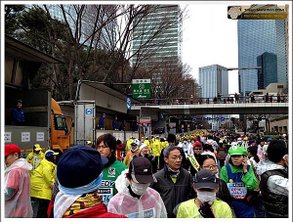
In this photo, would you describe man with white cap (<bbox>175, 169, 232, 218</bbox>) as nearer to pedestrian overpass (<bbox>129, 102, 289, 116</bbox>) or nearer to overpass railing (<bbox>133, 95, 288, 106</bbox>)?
pedestrian overpass (<bbox>129, 102, 289, 116</bbox>)

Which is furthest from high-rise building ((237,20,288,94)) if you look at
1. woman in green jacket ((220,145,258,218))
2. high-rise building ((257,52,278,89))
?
woman in green jacket ((220,145,258,218))

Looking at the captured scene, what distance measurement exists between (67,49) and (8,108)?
7329 millimetres

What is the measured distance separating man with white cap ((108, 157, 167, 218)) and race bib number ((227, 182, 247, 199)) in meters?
1.54

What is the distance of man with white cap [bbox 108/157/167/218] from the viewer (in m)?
2.62

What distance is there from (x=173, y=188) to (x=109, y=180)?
0.75m

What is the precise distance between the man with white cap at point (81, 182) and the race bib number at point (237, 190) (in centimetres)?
245

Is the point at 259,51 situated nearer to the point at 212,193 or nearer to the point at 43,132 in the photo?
the point at 43,132

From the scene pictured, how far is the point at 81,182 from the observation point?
182 centimetres

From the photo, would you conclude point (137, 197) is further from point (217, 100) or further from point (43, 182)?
point (217, 100)

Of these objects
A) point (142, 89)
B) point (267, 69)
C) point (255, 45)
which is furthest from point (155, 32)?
point (267, 69)

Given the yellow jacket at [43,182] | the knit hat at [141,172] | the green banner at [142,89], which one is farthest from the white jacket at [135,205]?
the green banner at [142,89]

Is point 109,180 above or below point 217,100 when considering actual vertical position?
below

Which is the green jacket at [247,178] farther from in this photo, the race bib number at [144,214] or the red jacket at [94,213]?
the red jacket at [94,213]

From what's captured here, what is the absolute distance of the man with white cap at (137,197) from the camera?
262 cm
